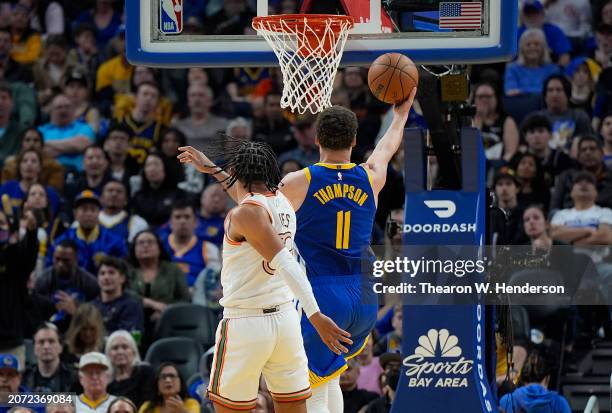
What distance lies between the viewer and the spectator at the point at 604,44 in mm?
14773

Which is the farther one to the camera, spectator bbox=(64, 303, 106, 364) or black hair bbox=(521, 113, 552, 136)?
black hair bbox=(521, 113, 552, 136)

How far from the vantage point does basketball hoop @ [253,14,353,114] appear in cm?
848

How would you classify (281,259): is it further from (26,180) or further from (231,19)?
(231,19)

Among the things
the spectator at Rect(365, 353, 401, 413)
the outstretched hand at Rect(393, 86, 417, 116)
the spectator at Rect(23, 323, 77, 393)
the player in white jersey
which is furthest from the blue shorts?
the spectator at Rect(23, 323, 77, 393)

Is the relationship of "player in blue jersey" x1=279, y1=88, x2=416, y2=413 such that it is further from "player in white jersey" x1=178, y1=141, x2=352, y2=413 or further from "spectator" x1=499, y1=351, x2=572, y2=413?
"spectator" x1=499, y1=351, x2=572, y2=413

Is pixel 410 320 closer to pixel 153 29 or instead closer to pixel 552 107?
pixel 153 29

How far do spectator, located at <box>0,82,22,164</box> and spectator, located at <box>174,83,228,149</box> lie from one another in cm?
184

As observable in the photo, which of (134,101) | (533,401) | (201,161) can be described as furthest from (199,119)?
(201,161)

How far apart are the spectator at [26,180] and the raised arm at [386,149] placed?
20.9 ft

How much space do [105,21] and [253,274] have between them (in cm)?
1047

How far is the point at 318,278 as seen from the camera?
798cm

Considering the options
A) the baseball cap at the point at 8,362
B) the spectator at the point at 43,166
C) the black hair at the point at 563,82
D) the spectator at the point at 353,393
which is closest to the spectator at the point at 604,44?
the black hair at the point at 563,82

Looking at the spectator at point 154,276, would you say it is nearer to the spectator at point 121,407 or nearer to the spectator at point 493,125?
the spectator at point 121,407

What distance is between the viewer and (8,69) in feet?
54.1
